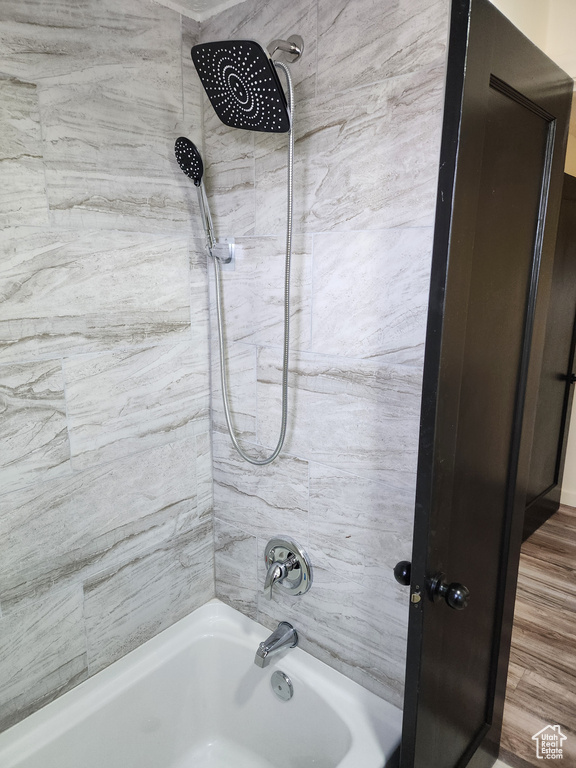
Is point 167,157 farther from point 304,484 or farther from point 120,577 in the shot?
point 120,577

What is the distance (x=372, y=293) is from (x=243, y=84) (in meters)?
0.53

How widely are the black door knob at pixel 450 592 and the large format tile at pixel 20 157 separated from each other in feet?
3.85

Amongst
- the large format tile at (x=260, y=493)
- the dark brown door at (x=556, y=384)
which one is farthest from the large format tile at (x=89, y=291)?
the dark brown door at (x=556, y=384)

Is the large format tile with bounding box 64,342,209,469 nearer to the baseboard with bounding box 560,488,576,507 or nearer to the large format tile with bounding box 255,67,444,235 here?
the large format tile with bounding box 255,67,444,235

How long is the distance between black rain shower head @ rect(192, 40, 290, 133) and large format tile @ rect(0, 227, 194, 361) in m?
0.43

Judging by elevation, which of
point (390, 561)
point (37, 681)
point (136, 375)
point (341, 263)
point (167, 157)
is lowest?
point (37, 681)

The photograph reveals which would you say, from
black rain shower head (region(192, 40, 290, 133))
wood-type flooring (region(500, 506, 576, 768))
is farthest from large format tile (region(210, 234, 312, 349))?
wood-type flooring (region(500, 506, 576, 768))

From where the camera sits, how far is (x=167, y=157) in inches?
55.4

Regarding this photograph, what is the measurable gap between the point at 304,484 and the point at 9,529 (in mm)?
753

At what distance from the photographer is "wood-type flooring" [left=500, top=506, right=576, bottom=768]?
5.53ft

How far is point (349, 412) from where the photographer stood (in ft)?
4.22

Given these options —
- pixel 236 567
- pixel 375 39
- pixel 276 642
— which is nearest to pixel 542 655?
pixel 276 642

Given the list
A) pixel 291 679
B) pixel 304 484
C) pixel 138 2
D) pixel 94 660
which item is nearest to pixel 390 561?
pixel 304 484

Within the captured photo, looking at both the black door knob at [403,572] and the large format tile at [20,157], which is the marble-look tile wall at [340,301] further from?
the large format tile at [20,157]
